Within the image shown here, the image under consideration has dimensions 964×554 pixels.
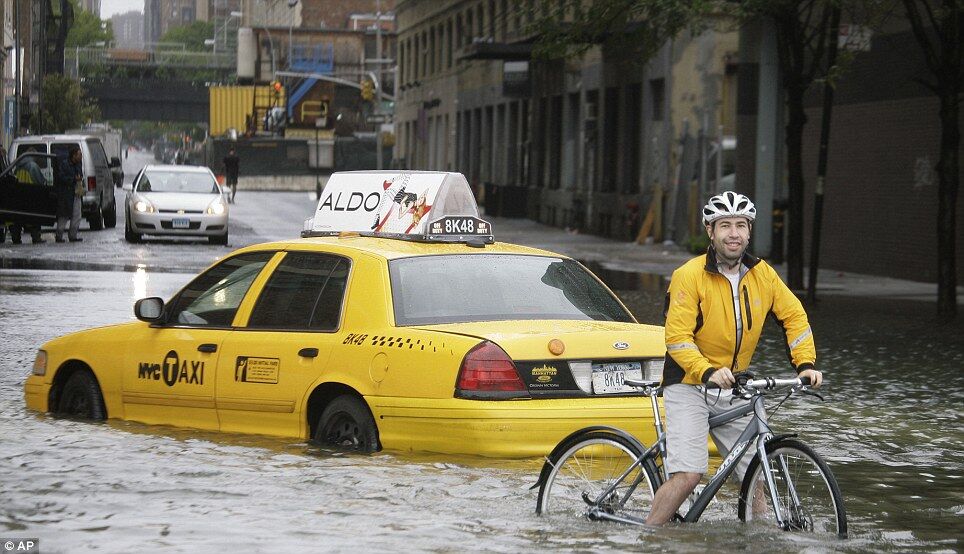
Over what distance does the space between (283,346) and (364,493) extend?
60.6 inches

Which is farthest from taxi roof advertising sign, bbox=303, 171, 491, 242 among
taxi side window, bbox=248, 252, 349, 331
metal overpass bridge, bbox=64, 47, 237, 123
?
metal overpass bridge, bbox=64, 47, 237, 123

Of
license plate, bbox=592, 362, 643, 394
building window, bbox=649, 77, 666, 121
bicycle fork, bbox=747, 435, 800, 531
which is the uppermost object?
building window, bbox=649, 77, 666, 121

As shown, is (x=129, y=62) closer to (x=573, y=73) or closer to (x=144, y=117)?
(x=144, y=117)

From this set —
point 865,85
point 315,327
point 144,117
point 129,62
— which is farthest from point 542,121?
point 129,62

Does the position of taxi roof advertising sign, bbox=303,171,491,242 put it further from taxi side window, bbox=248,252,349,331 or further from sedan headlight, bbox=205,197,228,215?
sedan headlight, bbox=205,197,228,215

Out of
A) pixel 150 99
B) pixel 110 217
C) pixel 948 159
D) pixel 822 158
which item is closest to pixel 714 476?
pixel 948 159

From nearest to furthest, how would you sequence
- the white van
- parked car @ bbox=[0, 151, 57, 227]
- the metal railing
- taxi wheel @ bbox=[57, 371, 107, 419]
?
taxi wheel @ bbox=[57, 371, 107, 419]
parked car @ bbox=[0, 151, 57, 227]
the white van
the metal railing

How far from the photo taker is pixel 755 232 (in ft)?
110

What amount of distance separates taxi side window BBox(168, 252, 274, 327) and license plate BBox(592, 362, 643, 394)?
2.24 meters

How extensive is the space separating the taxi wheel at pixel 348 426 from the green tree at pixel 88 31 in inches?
6294

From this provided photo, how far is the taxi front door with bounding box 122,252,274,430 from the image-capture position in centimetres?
998

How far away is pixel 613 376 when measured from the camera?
8922 millimetres

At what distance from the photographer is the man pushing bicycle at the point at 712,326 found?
6.94 m

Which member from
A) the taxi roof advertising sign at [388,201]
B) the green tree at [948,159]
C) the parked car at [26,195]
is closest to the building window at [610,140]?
the parked car at [26,195]
